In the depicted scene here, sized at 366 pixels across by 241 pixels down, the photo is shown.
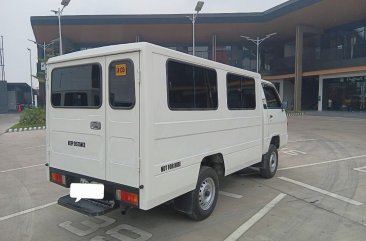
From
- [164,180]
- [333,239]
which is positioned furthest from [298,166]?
[164,180]

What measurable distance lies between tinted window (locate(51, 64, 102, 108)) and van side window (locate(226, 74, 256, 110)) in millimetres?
2276

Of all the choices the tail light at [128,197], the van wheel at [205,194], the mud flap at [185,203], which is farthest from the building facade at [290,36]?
the tail light at [128,197]

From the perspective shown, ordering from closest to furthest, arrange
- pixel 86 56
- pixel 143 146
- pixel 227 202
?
pixel 143 146, pixel 86 56, pixel 227 202

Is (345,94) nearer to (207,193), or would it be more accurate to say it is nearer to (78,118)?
(207,193)

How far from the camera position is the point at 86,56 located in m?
4.21

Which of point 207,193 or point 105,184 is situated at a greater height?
point 105,184

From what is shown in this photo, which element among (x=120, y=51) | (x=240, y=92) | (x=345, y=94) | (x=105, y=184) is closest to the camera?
(x=120, y=51)

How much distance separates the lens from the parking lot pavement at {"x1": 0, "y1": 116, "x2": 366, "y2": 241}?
4301mm

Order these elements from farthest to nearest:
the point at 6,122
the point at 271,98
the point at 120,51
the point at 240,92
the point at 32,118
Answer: the point at 6,122 < the point at 32,118 < the point at 271,98 < the point at 240,92 < the point at 120,51

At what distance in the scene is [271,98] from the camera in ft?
24.1

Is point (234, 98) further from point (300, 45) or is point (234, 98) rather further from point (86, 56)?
point (300, 45)

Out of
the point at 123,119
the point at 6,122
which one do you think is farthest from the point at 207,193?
the point at 6,122

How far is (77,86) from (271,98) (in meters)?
4.60

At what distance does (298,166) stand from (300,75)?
1210 inches
